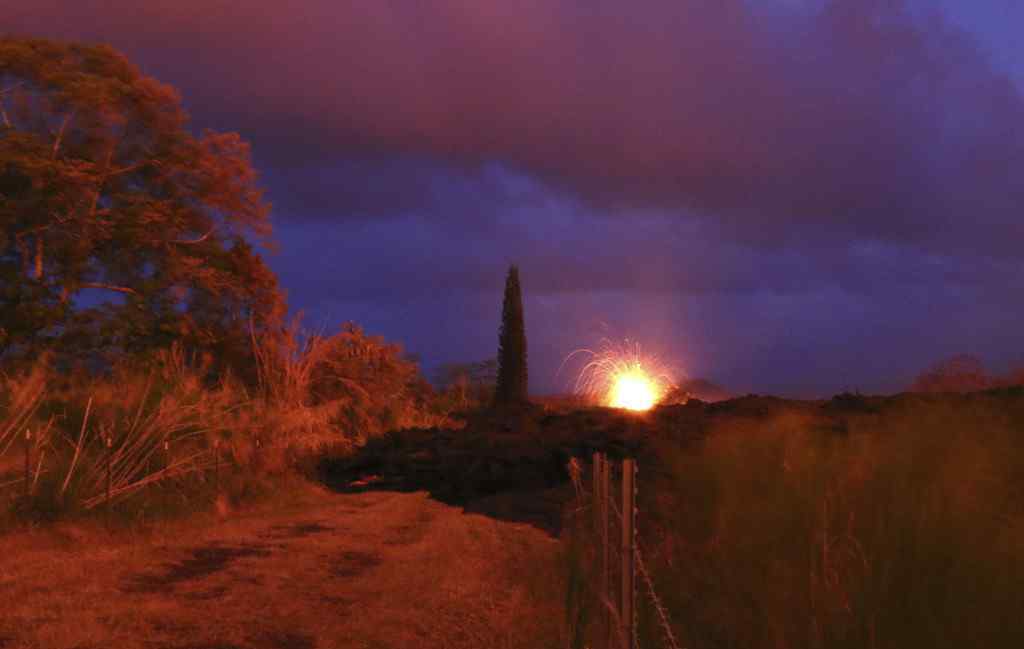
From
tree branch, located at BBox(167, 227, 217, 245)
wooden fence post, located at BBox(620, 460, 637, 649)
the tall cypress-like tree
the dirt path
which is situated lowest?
Result: the dirt path

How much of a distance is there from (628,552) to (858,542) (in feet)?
5.76

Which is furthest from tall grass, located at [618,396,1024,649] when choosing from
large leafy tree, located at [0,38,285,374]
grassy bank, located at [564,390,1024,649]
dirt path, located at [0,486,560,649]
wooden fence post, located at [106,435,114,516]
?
large leafy tree, located at [0,38,285,374]

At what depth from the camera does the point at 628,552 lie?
4.12m

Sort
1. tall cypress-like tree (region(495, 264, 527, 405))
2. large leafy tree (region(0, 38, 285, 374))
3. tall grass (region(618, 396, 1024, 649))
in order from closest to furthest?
1. tall grass (region(618, 396, 1024, 649))
2. large leafy tree (region(0, 38, 285, 374))
3. tall cypress-like tree (region(495, 264, 527, 405))

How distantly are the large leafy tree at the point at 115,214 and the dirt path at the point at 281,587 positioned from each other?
34.6 feet

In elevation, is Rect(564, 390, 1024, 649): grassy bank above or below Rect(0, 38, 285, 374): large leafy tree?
below

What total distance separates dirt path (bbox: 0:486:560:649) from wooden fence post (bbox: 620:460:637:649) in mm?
2990

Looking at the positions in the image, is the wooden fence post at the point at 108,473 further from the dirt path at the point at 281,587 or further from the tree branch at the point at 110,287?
the tree branch at the point at 110,287

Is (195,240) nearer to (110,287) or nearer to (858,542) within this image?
(110,287)

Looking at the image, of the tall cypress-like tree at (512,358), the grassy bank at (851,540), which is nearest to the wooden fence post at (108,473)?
the grassy bank at (851,540)

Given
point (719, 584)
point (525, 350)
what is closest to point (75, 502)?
point (719, 584)

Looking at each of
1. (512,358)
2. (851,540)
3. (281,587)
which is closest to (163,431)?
(281,587)

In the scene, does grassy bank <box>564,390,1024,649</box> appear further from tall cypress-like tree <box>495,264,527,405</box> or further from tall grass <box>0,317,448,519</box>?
tall cypress-like tree <box>495,264,527,405</box>

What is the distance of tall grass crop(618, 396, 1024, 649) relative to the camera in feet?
14.9
